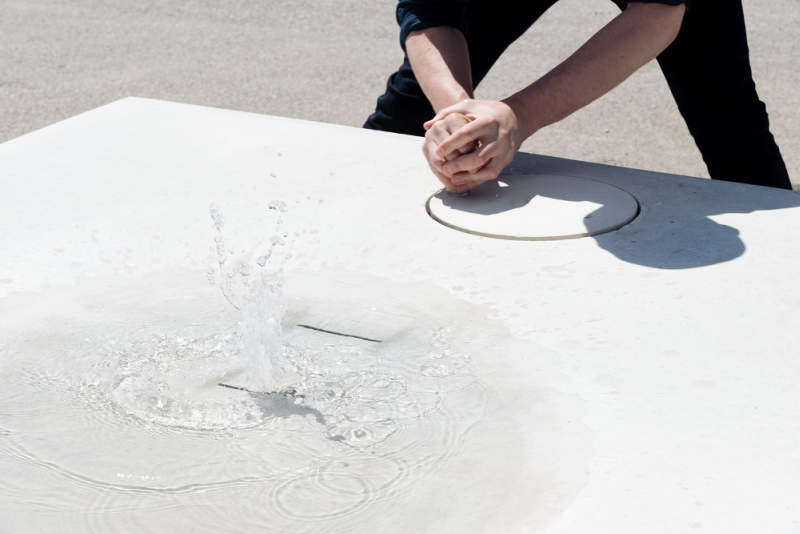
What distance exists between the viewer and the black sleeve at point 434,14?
2.13 meters

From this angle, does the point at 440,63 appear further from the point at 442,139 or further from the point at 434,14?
the point at 442,139

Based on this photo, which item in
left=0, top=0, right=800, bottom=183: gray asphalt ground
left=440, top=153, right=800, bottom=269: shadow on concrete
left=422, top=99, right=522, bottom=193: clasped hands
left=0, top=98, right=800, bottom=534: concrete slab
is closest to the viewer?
left=0, top=98, right=800, bottom=534: concrete slab

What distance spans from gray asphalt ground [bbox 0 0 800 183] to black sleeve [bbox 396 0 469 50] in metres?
1.34

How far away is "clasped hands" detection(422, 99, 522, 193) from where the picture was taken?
1.82 m

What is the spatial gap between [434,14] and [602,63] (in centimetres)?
40

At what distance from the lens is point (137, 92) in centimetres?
398

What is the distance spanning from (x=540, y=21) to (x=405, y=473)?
3.91 meters

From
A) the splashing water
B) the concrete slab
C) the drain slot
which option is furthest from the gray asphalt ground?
the drain slot

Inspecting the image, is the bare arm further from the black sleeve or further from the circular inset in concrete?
the black sleeve

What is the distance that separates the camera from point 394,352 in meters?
1.50

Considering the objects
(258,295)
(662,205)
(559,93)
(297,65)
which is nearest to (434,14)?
(559,93)

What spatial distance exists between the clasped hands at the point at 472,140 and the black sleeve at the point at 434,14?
323 millimetres

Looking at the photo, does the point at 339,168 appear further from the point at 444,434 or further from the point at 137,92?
the point at 137,92

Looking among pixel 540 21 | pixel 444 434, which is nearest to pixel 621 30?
pixel 444 434
